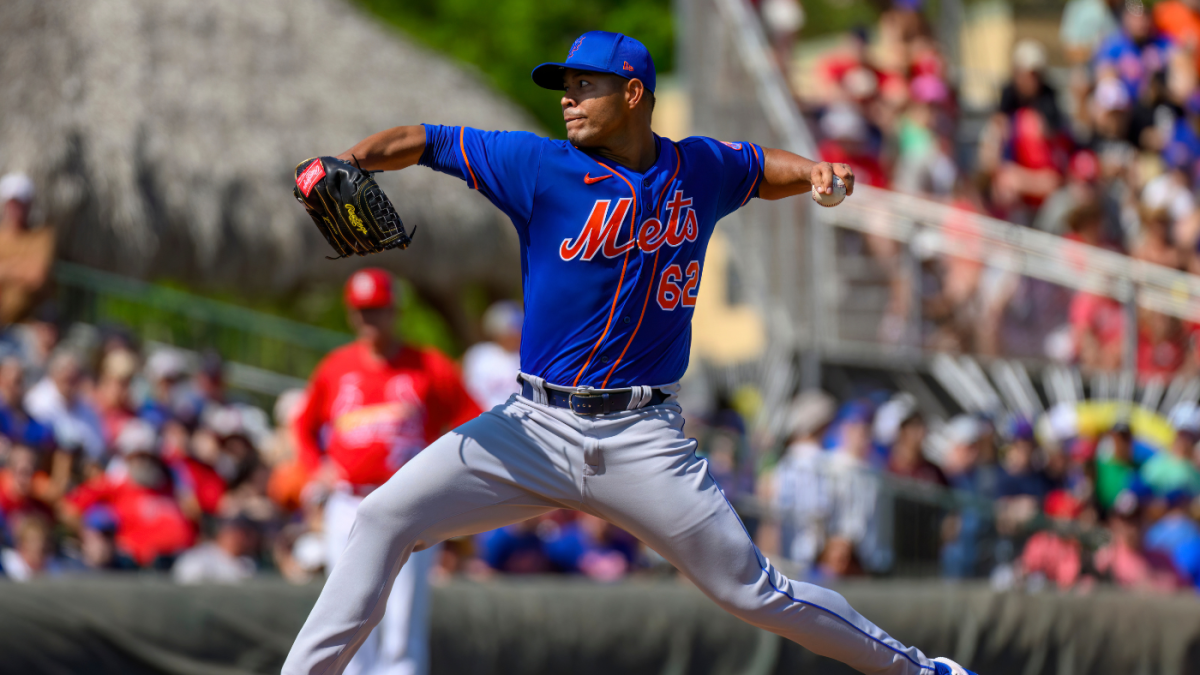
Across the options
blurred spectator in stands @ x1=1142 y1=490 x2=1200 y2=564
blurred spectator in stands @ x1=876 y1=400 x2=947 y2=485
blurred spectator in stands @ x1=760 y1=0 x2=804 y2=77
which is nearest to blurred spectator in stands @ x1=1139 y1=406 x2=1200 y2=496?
blurred spectator in stands @ x1=1142 y1=490 x2=1200 y2=564

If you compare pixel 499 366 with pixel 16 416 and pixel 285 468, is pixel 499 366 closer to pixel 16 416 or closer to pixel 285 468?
pixel 285 468

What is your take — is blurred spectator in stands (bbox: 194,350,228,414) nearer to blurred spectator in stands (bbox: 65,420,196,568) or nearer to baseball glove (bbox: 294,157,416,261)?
blurred spectator in stands (bbox: 65,420,196,568)

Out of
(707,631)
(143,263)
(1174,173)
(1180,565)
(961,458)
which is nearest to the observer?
(707,631)

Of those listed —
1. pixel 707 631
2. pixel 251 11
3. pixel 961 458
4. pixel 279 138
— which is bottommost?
pixel 707 631

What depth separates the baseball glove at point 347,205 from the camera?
3.81 meters

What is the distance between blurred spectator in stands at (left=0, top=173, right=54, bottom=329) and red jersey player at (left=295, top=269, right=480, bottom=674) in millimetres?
3064

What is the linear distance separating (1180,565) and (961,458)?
1.56 meters

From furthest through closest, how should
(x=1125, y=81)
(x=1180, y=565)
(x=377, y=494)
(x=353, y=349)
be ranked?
(x=1125, y=81)
(x=1180, y=565)
(x=353, y=349)
(x=377, y=494)

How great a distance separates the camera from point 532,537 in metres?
9.03

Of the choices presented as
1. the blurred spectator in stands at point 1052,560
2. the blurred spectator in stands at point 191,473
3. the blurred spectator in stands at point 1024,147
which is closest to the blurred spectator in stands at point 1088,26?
the blurred spectator in stands at point 1024,147

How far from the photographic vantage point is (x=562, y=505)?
Result: 4.22m

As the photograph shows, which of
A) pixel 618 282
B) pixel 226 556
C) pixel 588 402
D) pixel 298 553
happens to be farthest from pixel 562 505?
pixel 226 556

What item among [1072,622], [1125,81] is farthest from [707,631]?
[1125,81]

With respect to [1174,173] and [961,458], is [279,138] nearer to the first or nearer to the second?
[961,458]
